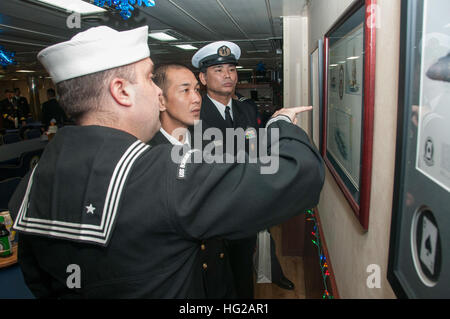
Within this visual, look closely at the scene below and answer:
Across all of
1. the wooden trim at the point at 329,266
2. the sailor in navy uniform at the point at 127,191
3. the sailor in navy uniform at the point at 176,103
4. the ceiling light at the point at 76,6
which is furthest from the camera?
the ceiling light at the point at 76,6

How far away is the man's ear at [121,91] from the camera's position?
0.87 metres

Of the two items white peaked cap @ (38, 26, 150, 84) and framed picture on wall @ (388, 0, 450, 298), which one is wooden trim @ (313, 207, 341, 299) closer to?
framed picture on wall @ (388, 0, 450, 298)

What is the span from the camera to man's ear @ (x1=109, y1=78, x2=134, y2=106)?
0.87 metres

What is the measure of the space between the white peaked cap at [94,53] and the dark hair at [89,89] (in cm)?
1

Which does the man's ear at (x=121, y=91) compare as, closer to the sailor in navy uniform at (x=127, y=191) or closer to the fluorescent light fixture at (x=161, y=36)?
the sailor in navy uniform at (x=127, y=191)

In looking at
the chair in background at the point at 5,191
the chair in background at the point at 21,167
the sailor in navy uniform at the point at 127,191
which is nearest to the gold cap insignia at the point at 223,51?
the sailor in navy uniform at the point at 127,191

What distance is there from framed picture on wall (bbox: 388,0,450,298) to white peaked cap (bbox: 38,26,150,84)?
→ 0.68m

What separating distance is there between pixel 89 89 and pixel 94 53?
10 centimetres

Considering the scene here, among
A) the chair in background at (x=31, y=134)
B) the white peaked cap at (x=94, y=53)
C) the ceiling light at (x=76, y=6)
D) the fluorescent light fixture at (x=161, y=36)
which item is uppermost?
the fluorescent light fixture at (x=161, y=36)

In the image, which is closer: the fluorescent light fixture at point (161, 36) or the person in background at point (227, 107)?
the person in background at point (227, 107)

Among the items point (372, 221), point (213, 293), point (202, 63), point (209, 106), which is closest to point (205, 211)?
point (372, 221)

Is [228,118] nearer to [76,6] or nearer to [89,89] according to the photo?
[89,89]

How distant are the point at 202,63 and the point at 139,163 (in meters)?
1.93

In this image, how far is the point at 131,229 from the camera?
79 cm
